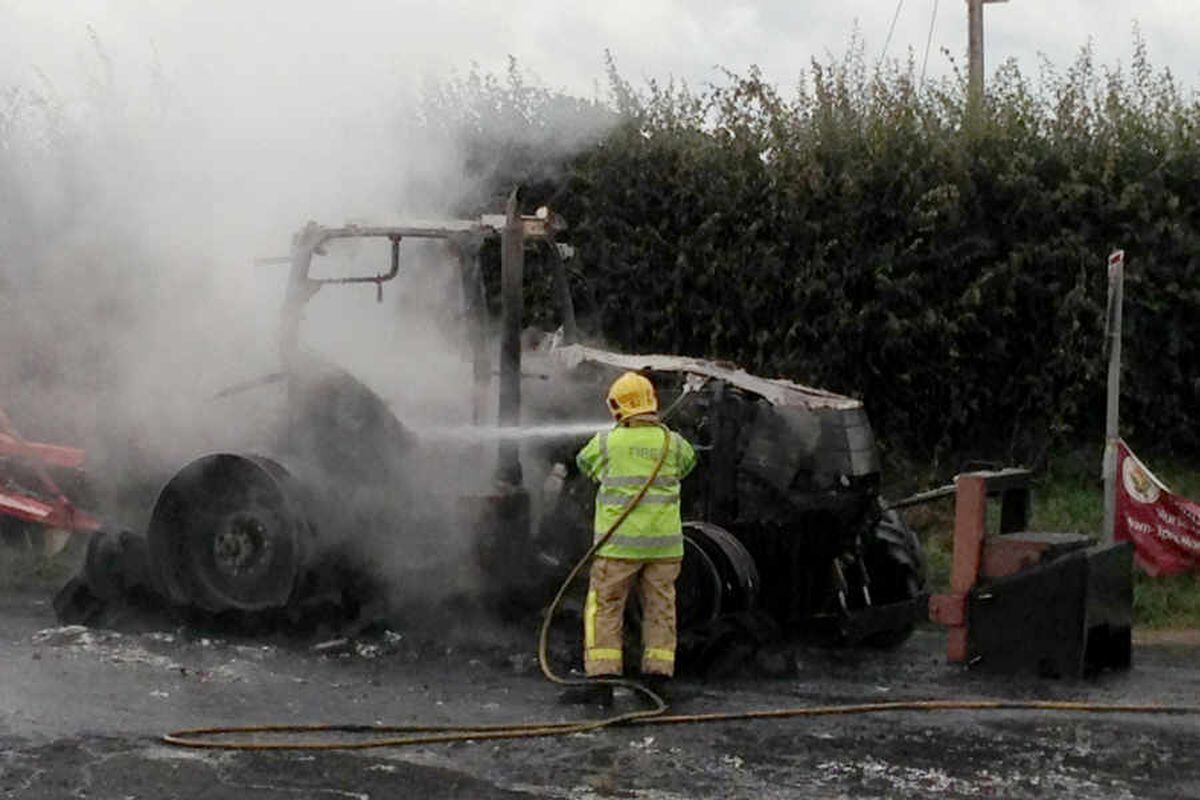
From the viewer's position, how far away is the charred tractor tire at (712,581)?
10242mm

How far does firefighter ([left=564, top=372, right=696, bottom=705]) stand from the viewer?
9.73m

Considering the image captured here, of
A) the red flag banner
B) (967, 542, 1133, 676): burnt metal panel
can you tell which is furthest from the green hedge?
(967, 542, 1133, 676): burnt metal panel

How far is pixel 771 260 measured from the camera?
613 inches

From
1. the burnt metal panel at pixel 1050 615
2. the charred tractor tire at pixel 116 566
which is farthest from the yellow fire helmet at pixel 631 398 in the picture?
the charred tractor tire at pixel 116 566

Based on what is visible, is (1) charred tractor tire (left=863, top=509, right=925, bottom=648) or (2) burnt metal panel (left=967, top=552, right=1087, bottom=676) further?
(1) charred tractor tire (left=863, top=509, right=925, bottom=648)

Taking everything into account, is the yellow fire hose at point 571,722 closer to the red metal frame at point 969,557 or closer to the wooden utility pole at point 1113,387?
the red metal frame at point 969,557

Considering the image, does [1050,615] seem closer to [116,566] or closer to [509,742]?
[509,742]

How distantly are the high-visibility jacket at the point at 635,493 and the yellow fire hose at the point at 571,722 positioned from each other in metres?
0.04

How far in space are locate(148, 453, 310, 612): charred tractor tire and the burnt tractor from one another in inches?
0.4

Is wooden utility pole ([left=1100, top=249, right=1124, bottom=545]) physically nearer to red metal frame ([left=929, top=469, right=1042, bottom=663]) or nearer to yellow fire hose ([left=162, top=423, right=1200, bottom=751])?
red metal frame ([left=929, top=469, right=1042, bottom=663])

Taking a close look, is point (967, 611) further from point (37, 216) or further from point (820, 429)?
point (37, 216)

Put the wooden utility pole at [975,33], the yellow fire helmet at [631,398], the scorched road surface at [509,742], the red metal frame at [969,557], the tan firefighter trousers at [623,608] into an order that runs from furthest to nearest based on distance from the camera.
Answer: the wooden utility pole at [975,33] < the red metal frame at [969,557] < the yellow fire helmet at [631,398] < the tan firefighter trousers at [623,608] < the scorched road surface at [509,742]

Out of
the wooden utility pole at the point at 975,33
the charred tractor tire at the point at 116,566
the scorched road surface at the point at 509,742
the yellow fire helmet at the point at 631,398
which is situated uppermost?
the wooden utility pole at the point at 975,33

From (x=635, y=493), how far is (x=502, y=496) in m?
1.00
